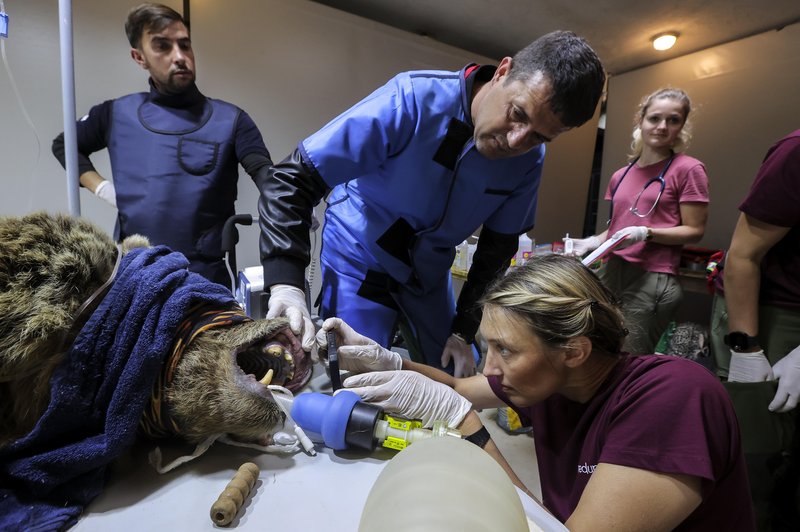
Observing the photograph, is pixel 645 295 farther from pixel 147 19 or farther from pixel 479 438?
A: pixel 147 19

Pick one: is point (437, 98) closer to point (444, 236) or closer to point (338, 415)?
point (444, 236)

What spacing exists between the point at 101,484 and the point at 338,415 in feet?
1.10

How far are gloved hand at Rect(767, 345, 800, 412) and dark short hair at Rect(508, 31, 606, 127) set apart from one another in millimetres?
955

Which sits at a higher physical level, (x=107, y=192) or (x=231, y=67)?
(x=231, y=67)

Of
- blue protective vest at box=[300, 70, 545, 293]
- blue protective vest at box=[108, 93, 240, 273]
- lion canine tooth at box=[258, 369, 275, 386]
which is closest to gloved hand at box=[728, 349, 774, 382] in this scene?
blue protective vest at box=[300, 70, 545, 293]

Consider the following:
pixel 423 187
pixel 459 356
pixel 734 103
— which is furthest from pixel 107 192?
pixel 734 103

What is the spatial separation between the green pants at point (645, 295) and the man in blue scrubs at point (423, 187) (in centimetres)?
101

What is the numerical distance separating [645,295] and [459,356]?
1.30 m

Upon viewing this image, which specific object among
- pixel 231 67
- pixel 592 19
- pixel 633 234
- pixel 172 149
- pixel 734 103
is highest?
pixel 592 19

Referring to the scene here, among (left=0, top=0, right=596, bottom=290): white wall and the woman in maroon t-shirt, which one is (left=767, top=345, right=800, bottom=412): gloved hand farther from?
(left=0, top=0, right=596, bottom=290): white wall

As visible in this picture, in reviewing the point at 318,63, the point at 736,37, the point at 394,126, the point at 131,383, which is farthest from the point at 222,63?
the point at 736,37

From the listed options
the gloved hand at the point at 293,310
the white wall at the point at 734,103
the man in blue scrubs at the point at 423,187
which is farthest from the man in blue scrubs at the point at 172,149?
the white wall at the point at 734,103

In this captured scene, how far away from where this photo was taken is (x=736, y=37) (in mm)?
3066

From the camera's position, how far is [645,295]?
217 cm
